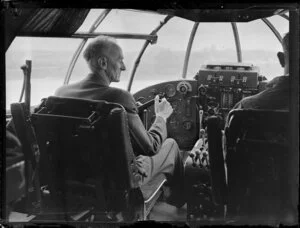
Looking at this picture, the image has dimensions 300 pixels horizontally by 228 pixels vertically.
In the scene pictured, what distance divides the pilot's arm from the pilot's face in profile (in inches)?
5.2

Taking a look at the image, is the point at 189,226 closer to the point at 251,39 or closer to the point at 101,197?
the point at 101,197

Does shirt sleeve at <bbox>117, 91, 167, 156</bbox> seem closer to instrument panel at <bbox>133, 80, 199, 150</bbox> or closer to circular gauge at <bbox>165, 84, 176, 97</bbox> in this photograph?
instrument panel at <bbox>133, 80, 199, 150</bbox>

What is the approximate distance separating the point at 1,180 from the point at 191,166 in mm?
1224

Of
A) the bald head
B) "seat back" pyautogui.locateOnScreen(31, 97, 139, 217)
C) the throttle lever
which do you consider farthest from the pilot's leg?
the bald head

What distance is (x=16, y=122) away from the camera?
282 cm

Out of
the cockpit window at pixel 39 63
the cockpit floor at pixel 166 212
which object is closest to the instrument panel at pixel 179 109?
the cockpit floor at pixel 166 212

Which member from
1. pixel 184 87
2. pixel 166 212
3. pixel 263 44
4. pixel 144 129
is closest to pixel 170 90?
pixel 184 87

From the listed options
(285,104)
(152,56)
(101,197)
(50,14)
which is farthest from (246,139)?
(50,14)

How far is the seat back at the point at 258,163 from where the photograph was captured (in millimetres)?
2680

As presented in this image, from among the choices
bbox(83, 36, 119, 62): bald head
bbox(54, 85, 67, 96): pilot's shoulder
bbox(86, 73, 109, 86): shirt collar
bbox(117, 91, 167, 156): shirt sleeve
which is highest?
bbox(83, 36, 119, 62): bald head

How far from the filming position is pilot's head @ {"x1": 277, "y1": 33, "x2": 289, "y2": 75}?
2.69 metres

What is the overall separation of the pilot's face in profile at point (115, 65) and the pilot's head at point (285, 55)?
97 centimetres

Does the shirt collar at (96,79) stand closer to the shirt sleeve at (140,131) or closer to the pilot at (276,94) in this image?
the shirt sleeve at (140,131)

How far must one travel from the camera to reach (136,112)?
2754mm
